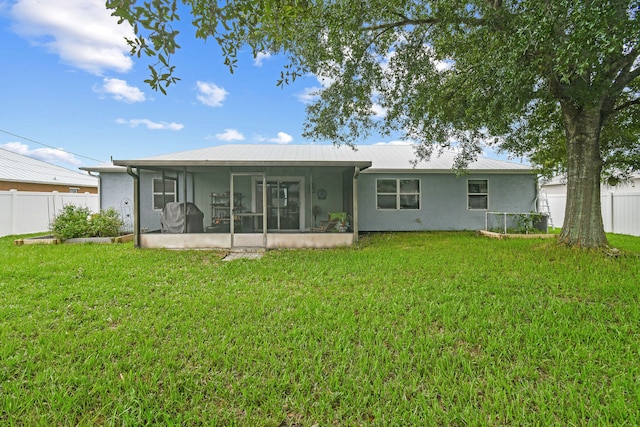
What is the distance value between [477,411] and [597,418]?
773 millimetres

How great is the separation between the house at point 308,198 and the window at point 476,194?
4cm

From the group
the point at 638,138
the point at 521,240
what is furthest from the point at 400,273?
the point at 638,138

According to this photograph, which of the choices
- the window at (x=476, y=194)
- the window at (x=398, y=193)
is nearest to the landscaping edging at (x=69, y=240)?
the window at (x=398, y=193)

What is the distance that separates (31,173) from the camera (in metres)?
18.6

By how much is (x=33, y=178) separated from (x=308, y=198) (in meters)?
16.9

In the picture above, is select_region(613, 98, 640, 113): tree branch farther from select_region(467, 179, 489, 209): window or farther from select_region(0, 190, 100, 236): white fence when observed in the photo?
select_region(0, 190, 100, 236): white fence

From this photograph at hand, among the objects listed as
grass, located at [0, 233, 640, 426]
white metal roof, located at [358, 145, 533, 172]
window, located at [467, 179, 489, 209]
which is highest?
white metal roof, located at [358, 145, 533, 172]

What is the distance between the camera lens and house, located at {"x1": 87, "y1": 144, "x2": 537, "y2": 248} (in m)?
9.13

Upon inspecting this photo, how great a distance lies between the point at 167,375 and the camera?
2590 mm

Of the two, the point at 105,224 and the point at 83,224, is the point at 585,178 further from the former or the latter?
the point at 83,224

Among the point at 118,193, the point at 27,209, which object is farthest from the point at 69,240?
the point at 27,209

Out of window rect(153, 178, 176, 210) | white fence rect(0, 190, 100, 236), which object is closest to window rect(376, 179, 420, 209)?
window rect(153, 178, 176, 210)

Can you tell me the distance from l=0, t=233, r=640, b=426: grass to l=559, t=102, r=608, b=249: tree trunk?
7.12 ft

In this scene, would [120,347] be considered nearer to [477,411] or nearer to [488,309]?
[477,411]
